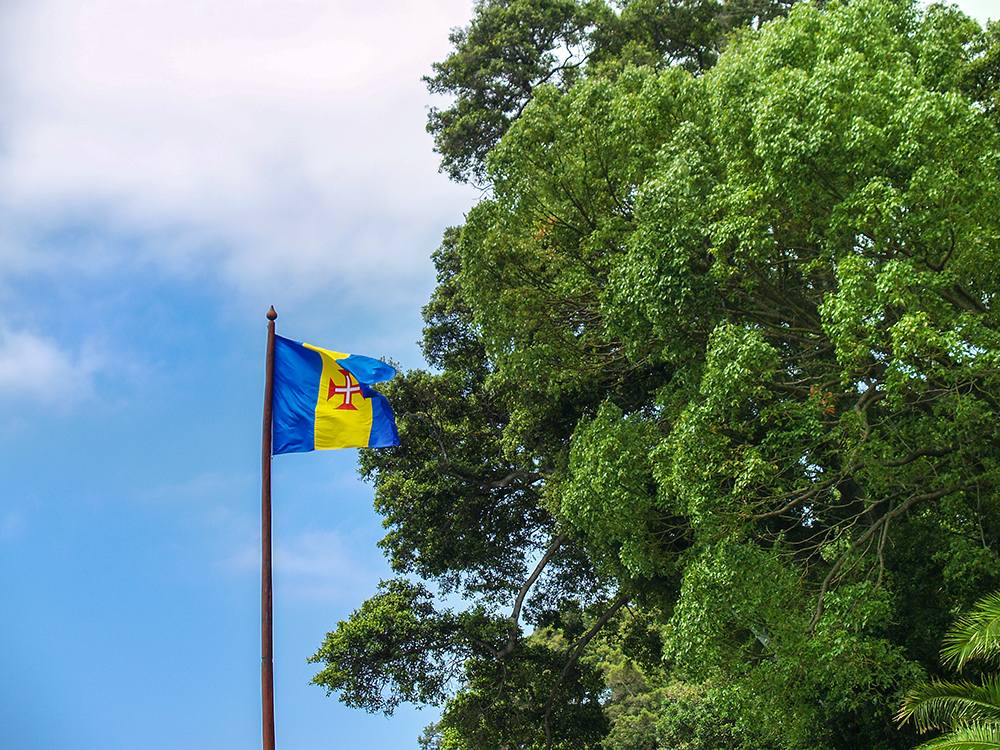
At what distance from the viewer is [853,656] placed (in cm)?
1067

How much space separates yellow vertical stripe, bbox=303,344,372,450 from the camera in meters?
10.1

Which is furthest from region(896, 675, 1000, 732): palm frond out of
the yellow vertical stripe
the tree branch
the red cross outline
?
the tree branch

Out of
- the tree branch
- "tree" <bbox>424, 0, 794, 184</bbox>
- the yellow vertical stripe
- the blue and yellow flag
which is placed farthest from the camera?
"tree" <bbox>424, 0, 794, 184</bbox>

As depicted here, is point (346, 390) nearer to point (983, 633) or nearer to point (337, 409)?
point (337, 409)

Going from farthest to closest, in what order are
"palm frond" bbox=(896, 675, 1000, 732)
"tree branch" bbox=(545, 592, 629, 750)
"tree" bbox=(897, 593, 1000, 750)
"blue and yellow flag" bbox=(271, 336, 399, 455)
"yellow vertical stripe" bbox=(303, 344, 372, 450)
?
"tree branch" bbox=(545, 592, 629, 750) < "yellow vertical stripe" bbox=(303, 344, 372, 450) < "blue and yellow flag" bbox=(271, 336, 399, 455) < "palm frond" bbox=(896, 675, 1000, 732) < "tree" bbox=(897, 593, 1000, 750)

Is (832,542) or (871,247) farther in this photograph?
(832,542)

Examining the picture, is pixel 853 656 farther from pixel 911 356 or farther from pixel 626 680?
pixel 626 680

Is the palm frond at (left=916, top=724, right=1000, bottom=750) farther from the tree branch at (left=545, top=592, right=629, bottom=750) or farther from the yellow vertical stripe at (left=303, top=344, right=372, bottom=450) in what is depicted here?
the tree branch at (left=545, top=592, right=629, bottom=750)

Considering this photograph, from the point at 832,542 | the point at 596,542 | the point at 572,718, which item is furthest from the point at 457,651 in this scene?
the point at 832,542

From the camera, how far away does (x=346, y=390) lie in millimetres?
10242

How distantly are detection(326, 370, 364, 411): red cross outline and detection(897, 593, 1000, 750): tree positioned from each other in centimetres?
654

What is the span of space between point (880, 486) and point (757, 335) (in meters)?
2.53

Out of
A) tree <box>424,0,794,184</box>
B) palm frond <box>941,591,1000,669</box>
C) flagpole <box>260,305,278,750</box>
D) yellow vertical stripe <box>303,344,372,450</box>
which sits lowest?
palm frond <box>941,591,1000,669</box>

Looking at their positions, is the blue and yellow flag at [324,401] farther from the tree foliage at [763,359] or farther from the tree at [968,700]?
the tree at [968,700]
